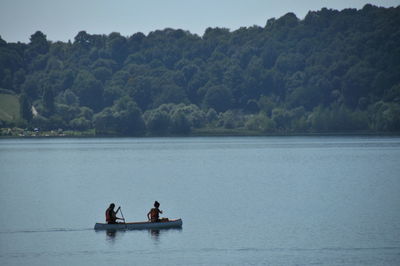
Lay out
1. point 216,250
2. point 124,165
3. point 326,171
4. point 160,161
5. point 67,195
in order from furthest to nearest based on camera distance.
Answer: point 160,161 < point 124,165 < point 326,171 < point 67,195 < point 216,250

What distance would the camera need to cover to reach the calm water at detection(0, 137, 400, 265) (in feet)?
155

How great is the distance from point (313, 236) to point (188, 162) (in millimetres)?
78340

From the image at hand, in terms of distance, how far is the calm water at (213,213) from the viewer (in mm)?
47312

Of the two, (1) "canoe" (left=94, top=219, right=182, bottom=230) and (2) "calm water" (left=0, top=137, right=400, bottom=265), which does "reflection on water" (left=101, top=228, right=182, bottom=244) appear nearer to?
(2) "calm water" (left=0, top=137, right=400, bottom=265)

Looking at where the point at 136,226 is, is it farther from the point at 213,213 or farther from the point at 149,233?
the point at 213,213

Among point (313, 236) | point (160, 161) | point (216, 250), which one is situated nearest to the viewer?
point (216, 250)

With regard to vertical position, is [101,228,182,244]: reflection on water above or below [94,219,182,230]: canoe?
below

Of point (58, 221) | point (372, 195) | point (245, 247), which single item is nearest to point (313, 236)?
point (245, 247)

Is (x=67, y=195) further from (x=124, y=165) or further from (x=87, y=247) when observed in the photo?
(x=124, y=165)

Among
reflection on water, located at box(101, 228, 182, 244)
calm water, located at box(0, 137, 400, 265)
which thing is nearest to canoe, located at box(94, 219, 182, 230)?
reflection on water, located at box(101, 228, 182, 244)

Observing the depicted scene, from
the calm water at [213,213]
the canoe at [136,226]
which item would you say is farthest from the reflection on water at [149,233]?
the canoe at [136,226]

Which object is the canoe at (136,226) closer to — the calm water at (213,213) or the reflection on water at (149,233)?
the reflection on water at (149,233)

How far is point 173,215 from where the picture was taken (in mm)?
64938

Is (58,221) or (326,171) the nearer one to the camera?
(58,221)
